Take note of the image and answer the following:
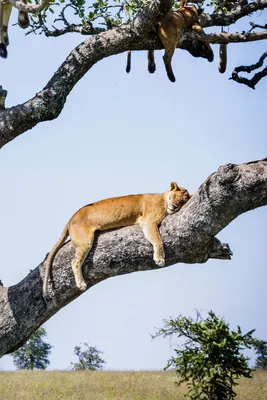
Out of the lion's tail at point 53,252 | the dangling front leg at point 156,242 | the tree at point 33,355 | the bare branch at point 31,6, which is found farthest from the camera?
the tree at point 33,355

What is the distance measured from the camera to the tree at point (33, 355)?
3638 centimetres

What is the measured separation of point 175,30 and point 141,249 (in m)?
→ 3.92

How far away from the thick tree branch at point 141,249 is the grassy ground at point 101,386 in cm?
1168

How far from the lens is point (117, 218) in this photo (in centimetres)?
732

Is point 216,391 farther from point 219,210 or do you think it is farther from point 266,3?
point 219,210

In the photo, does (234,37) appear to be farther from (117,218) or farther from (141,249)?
(141,249)

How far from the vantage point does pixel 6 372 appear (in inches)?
906

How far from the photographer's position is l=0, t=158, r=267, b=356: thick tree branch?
6469 millimetres

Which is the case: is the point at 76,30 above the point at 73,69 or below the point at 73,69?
above

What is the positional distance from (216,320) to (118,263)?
35.5 ft

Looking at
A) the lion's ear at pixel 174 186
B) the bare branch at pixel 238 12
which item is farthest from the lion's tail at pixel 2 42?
the lion's ear at pixel 174 186

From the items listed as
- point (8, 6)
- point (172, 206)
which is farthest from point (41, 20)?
point (172, 206)

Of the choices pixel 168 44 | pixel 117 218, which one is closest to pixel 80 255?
pixel 117 218

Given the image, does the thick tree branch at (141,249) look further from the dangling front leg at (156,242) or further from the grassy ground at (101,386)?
the grassy ground at (101,386)
